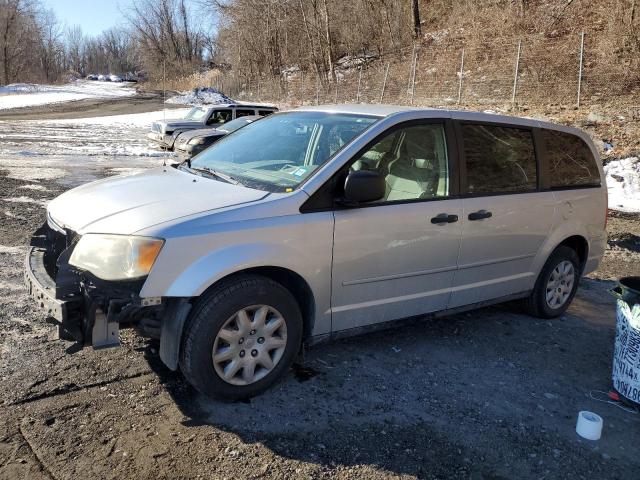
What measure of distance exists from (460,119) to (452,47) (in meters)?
21.6

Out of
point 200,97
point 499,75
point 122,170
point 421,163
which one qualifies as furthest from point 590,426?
point 200,97

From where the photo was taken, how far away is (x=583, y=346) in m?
4.75

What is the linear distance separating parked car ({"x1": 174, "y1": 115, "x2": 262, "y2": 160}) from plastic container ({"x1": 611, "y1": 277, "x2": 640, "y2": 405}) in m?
11.2

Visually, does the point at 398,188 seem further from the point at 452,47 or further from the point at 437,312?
the point at 452,47

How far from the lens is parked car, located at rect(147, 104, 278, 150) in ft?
54.2

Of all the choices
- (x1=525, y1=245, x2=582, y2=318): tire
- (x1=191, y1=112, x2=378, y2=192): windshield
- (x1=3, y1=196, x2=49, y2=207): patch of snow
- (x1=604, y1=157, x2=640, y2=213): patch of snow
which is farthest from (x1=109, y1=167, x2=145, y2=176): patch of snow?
(x1=604, y1=157, x2=640, y2=213): patch of snow

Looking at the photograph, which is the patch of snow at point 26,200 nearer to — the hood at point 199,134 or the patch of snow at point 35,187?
the patch of snow at point 35,187

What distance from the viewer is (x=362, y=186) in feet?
11.3

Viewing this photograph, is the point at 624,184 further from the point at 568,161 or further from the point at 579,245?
the point at 568,161

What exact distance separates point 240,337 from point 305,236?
0.71 metres

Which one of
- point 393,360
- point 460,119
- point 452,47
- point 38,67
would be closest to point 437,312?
point 393,360

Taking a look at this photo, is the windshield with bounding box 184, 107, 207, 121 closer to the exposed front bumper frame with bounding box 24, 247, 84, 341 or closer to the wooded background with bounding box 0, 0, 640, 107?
the wooded background with bounding box 0, 0, 640, 107

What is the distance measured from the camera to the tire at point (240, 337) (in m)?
3.16

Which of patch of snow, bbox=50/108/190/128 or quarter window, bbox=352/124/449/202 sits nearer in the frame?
quarter window, bbox=352/124/449/202
